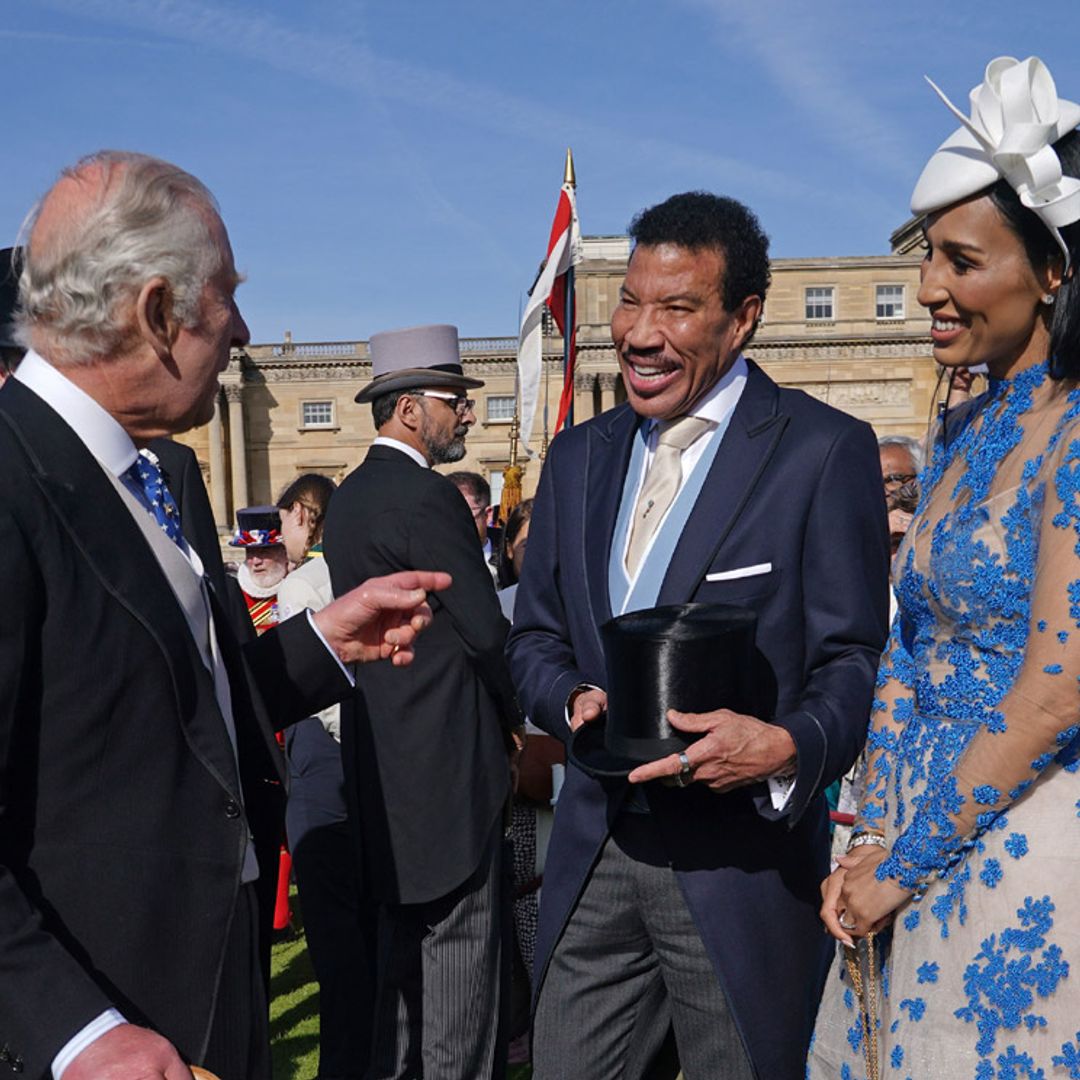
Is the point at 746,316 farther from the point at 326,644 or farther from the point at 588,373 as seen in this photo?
the point at 588,373

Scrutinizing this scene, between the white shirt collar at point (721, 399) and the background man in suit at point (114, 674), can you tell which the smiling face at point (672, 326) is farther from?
the background man in suit at point (114, 674)

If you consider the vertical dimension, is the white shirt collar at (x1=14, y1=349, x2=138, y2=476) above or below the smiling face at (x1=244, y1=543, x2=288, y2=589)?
above

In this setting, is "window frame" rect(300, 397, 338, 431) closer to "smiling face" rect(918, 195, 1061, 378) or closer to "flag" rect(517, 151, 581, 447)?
"flag" rect(517, 151, 581, 447)

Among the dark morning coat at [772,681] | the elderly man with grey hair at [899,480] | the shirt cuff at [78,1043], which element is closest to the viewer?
the shirt cuff at [78,1043]

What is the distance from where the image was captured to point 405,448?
5.02 m

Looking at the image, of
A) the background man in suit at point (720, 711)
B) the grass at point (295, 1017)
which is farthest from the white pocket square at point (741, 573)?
the grass at point (295, 1017)

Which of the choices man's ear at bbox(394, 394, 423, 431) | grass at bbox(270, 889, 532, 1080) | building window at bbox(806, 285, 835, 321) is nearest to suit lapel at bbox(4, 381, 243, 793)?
man's ear at bbox(394, 394, 423, 431)

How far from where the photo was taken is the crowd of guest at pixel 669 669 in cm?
196

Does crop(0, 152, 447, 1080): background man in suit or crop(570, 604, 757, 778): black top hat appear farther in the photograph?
crop(570, 604, 757, 778): black top hat

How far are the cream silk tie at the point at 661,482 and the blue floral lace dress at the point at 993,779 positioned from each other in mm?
708

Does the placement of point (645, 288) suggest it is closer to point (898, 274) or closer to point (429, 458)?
point (429, 458)

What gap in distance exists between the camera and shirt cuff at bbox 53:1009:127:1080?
177 cm

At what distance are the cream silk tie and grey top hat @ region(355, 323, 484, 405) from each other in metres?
2.11

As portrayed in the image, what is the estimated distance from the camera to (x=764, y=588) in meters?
2.86
